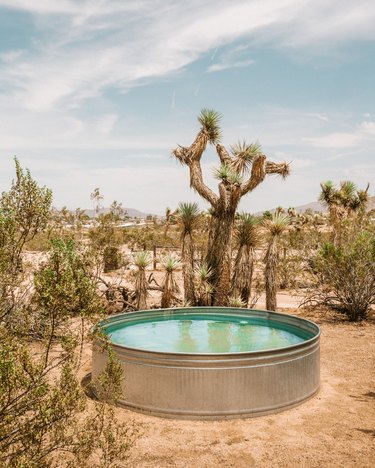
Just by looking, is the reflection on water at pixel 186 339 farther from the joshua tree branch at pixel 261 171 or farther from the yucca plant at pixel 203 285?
the joshua tree branch at pixel 261 171

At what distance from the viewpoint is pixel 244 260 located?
57.8 ft

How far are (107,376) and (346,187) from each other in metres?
29.6

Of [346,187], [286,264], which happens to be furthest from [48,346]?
[346,187]

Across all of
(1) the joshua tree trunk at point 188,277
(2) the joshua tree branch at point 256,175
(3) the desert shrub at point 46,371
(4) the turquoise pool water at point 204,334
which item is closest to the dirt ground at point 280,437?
(4) the turquoise pool water at point 204,334

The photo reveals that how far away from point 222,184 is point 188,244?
9.07ft

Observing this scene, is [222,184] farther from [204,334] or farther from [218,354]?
[218,354]

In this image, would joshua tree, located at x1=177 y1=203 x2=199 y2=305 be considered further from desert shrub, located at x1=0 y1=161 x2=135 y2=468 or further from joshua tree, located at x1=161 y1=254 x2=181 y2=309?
desert shrub, located at x1=0 y1=161 x2=135 y2=468

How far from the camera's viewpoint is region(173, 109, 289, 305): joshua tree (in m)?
16.6

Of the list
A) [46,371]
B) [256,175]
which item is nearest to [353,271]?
[256,175]

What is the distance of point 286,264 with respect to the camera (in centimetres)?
2377

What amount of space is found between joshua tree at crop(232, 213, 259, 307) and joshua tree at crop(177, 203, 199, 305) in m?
1.77

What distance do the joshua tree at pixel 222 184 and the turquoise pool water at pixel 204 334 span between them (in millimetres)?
3030

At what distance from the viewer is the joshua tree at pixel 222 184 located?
1662 cm

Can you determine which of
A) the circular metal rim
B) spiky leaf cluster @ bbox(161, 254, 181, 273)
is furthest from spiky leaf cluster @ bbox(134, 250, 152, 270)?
the circular metal rim
